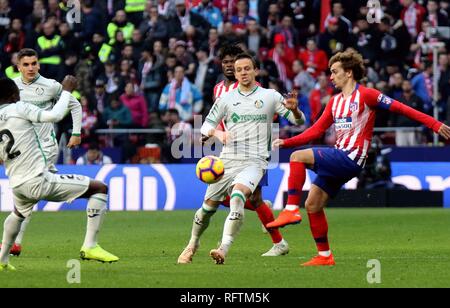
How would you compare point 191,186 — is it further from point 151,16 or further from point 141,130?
point 151,16

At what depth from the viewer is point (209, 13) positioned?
2777 cm

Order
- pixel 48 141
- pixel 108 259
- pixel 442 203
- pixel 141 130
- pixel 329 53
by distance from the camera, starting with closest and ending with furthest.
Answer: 1. pixel 108 259
2. pixel 48 141
3. pixel 442 203
4. pixel 141 130
5. pixel 329 53

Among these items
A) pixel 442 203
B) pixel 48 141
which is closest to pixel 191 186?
pixel 442 203

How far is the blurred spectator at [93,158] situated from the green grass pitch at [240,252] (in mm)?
1919

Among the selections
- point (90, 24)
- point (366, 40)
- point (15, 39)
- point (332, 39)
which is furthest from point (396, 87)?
point (15, 39)

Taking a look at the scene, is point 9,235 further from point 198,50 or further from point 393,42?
point 393,42

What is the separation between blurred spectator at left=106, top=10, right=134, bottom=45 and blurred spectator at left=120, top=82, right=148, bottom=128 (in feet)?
7.12

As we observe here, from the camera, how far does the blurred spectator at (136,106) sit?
25.6 meters

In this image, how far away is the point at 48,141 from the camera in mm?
14133

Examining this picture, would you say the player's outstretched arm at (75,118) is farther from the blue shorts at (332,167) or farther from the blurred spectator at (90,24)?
the blurred spectator at (90,24)

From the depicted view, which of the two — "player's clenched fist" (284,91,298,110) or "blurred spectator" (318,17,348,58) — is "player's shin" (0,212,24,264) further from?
"blurred spectator" (318,17,348,58)

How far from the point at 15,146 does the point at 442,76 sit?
15.5 meters

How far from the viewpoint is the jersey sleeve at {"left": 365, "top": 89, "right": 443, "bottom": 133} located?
38.5 ft

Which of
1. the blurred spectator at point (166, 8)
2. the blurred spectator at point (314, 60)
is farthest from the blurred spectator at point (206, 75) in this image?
the blurred spectator at point (314, 60)
